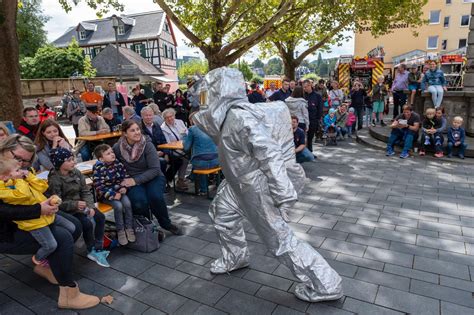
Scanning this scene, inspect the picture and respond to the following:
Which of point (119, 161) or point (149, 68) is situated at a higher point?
point (149, 68)

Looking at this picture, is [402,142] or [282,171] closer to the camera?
[282,171]

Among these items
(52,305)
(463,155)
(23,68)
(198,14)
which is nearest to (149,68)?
(23,68)

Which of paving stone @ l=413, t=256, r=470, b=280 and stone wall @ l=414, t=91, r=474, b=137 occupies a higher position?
stone wall @ l=414, t=91, r=474, b=137

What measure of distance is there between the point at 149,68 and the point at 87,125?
33.6 metres

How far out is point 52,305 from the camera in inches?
120

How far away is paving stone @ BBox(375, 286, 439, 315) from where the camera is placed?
2.79 metres

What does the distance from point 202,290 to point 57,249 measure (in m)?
1.35

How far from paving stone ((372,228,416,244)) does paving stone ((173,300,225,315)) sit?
7.73 feet

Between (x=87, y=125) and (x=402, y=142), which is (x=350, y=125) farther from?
(x=87, y=125)

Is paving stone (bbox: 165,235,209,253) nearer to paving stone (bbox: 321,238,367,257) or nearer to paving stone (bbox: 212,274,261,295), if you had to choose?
paving stone (bbox: 212,274,261,295)

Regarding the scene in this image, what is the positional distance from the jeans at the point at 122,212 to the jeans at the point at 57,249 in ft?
3.06

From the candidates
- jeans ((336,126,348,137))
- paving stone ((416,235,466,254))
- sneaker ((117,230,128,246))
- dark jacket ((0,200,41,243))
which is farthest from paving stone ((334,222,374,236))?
jeans ((336,126,348,137))

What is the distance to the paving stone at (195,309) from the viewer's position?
285 cm

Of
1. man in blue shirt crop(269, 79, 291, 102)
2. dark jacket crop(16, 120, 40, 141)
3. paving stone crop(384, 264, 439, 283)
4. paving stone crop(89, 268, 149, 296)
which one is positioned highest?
man in blue shirt crop(269, 79, 291, 102)
